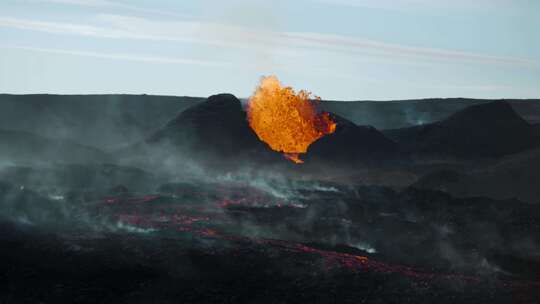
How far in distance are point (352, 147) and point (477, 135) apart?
47.5 ft

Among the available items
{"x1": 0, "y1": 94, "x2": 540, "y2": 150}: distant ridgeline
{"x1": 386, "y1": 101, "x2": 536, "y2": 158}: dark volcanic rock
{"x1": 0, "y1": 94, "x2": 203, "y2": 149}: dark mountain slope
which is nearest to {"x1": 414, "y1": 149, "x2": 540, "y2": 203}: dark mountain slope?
{"x1": 386, "y1": 101, "x2": 536, "y2": 158}: dark volcanic rock

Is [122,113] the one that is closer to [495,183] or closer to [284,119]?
[284,119]

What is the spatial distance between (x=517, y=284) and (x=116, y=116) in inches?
2890

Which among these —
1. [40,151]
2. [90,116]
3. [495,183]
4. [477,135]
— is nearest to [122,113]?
[90,116]

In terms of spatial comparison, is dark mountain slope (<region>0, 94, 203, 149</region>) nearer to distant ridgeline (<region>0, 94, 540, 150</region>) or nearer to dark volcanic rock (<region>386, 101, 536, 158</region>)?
distant ridgeline (<region>0, 94, 540, 150</region>)

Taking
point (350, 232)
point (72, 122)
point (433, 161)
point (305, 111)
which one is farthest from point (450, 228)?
point (72, 122)

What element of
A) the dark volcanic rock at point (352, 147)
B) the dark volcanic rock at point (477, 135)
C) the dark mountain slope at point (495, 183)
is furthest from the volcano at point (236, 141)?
the dark mountain slope at point (495, 183)

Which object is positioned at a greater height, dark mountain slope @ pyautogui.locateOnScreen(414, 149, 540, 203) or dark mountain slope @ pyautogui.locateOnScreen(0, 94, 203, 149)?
dark mountain slope @ pyautogui.locateOnScreen(0, 94, 203, 149)

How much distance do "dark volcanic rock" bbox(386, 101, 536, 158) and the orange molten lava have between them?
40.0 feet

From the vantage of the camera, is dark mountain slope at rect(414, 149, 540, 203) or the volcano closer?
dark mountain slope at rect(414, 149, 540, 203)

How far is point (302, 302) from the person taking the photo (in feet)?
66.1

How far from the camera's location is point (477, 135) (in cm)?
6531

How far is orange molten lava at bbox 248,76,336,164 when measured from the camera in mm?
55875

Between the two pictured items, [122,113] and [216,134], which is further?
[122,113]
